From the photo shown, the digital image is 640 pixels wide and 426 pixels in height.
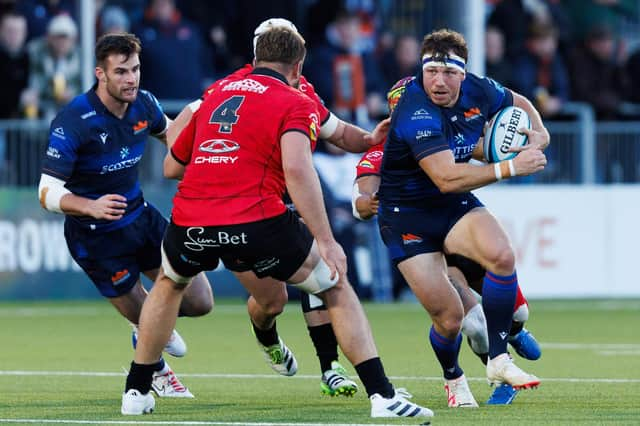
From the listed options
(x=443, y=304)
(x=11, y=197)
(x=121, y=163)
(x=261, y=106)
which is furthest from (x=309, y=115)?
(x=11, y=197)

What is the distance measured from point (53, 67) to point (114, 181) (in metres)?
8.86

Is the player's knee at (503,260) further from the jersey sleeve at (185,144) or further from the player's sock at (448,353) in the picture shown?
the jersey sleeve at (185,144)

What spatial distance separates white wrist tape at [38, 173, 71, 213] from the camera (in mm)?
9664

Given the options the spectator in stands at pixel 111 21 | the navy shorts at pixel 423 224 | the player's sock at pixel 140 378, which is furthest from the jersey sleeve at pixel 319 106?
the spectator in stands at pixel 111 21

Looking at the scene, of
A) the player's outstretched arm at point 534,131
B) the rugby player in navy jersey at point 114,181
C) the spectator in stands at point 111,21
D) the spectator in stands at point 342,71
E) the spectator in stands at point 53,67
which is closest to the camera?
the player's outstretched arm at point 534,131

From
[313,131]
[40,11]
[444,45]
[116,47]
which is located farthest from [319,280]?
[40,11]

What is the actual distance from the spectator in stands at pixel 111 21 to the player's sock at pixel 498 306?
1136cm

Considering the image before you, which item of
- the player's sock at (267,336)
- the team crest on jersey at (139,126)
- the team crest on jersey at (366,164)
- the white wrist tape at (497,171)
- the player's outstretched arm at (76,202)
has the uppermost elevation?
the team crest on jersey at (139,126)

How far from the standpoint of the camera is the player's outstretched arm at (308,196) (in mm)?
7984

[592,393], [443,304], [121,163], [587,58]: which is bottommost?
[592,393]

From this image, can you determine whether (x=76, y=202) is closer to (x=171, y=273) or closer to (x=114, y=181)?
(x=114, y=181)

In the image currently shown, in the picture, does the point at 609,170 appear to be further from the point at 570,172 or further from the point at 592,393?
the point at 592,393

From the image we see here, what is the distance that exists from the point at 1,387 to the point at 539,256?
10014 millimetres

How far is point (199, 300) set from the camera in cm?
1045
